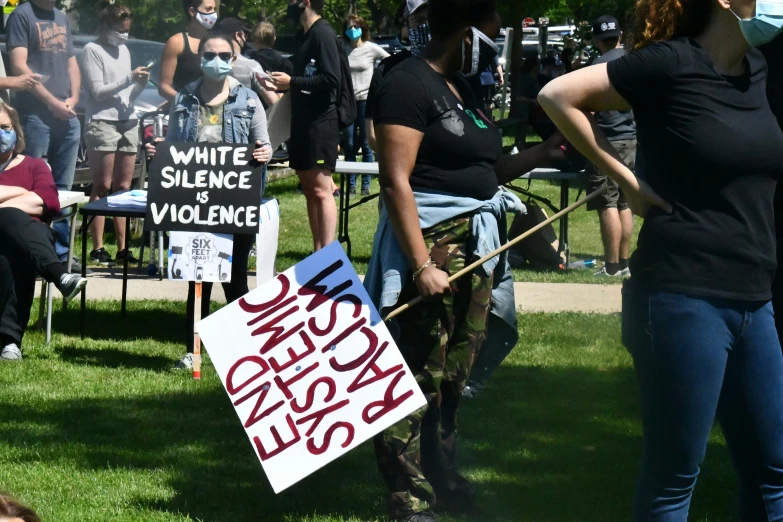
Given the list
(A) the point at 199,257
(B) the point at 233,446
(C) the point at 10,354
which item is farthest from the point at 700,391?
(C) the point at 10,354

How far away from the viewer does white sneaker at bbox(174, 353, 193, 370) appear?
6.94 meters

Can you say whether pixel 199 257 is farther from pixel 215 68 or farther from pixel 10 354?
pixel 10 354

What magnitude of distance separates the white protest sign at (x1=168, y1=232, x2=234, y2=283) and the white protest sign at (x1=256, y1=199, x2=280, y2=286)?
10.6 inches

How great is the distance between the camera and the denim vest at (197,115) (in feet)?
23.0

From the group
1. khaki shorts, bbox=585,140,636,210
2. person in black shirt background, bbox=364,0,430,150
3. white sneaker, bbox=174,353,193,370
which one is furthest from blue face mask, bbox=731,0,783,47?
khaki shorts, bbox=585,140,636,210

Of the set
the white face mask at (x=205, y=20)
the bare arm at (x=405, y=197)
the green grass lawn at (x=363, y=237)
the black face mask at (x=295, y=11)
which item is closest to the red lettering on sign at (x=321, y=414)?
the bare arm at (x=405, y=197)

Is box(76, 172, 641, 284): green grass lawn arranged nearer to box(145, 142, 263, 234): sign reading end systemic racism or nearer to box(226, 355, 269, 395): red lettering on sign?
box(145, 142, 263, 234): sign reading end systemic racism

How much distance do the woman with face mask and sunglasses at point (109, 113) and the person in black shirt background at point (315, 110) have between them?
5.21 ft

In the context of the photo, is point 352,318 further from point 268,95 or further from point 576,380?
point 268,95

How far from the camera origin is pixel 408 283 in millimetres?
4184

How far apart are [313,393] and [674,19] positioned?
5.34ft

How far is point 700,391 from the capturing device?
3.14 meters

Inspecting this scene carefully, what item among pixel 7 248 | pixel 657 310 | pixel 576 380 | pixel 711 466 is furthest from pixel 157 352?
pixel 657 310

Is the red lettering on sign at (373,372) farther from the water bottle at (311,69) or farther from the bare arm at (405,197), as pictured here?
the water bottle at (311,69)
